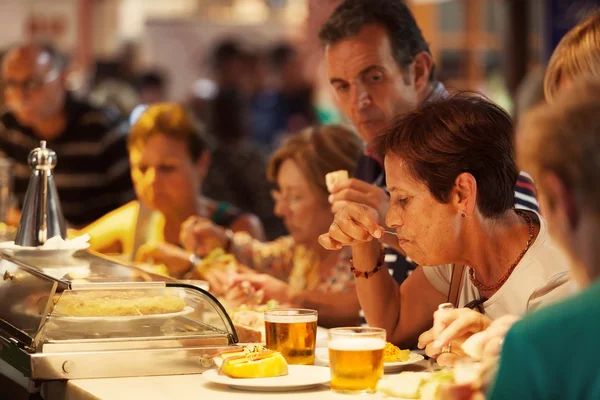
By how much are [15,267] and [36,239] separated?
0.15 metres

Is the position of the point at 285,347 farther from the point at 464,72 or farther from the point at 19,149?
the point at 464,72

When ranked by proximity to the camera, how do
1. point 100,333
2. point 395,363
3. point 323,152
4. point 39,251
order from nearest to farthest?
point 395,363
point 100,333
point 39,251
point 323,152

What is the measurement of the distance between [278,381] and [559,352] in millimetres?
938

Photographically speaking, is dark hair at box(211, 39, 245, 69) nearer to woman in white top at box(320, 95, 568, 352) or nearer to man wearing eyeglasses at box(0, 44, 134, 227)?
man wearing eyeglasses at box(0, 44, 134, 227)

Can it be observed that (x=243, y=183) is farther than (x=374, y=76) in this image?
Yes

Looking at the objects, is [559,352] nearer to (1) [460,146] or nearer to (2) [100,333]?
A: (1) [460,146]

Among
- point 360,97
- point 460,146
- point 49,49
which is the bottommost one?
point 460,146

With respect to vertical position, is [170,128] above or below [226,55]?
below

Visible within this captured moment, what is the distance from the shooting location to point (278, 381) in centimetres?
219

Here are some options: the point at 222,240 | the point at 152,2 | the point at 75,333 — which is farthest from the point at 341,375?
the point at 152,2

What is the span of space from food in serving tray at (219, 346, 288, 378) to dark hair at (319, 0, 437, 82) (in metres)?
1.25

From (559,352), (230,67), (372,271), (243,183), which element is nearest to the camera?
(559,352)

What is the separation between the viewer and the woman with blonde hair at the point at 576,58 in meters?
2.47

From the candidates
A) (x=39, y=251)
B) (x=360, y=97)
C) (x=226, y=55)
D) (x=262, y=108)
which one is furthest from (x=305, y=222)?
(x=262, y=108)
